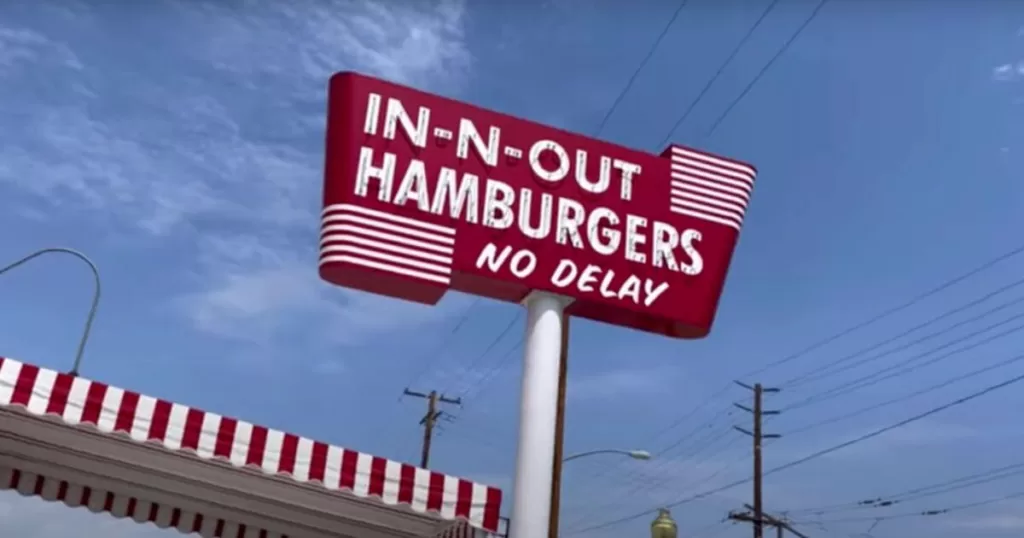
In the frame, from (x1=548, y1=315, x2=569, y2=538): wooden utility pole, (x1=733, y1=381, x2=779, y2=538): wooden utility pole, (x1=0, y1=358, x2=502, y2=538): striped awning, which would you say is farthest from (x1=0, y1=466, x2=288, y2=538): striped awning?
(x1=733, y1=381, x2=779, y2=538): wooden utility pole

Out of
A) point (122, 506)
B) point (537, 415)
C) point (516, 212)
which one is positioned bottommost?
point (122, 506)

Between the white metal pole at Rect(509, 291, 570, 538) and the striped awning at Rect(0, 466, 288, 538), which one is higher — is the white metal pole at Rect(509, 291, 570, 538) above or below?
above

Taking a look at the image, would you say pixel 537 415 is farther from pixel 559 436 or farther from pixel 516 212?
pixel 516 212

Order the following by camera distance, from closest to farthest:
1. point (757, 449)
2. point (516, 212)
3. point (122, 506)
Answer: point (516, 212)
point (122, 506)
point (757, 449)

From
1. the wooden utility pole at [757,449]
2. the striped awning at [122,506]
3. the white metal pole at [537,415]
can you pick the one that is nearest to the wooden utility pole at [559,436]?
the white metal pole at [537,415]

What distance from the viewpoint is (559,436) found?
38.8 ft

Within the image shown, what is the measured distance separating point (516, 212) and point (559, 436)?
2.89 meters

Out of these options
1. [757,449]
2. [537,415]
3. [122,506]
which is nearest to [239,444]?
[537,415]

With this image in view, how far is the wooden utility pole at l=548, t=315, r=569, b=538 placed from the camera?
444 inches

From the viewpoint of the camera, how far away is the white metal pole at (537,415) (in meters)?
10.8

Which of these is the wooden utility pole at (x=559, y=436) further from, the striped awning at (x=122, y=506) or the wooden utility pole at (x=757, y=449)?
the wooden utility pole at (x=757, y=449)

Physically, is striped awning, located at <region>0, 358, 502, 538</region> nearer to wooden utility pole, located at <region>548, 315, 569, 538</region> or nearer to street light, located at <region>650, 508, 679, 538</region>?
wooden utility pole, located at <region>548, 315, 569, 538</region>

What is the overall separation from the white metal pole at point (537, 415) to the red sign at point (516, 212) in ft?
1.13

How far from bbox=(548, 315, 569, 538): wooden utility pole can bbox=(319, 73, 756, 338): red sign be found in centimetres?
46
